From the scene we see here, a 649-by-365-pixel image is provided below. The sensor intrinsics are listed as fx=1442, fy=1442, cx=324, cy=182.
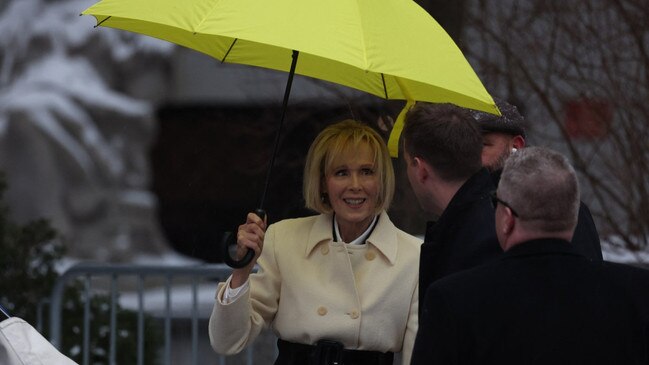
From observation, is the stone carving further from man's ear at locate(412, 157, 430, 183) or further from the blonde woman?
man's ear at locate(412, 157, 430, 183)

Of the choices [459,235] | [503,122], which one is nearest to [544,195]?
[459,235]

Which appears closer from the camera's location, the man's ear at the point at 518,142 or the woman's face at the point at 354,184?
the woman's face at the point at 354,184

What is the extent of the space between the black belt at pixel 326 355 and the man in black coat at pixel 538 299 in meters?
1.04

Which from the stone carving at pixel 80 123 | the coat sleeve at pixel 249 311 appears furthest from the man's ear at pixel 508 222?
the stone carving at pixel 80 123

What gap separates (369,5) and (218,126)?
5407 millimetres

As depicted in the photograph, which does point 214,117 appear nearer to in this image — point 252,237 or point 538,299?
point 252,237

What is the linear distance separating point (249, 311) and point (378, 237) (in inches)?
19.1

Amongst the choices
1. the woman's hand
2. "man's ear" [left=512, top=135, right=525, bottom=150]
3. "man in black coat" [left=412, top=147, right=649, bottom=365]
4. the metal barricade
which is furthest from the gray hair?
the metal barricade

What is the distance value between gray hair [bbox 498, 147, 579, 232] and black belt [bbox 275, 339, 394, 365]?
1.14m

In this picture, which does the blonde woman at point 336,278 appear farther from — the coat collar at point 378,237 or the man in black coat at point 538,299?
the man in black coat at point 538,299

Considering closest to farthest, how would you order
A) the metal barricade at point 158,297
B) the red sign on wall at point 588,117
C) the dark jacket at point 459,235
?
the dark jacket at point 459,235, the metal barricade at point 158,297, the red sign on wall at point 588,117

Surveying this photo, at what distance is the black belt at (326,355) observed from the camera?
14.5 feet

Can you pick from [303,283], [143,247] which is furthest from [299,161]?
[143,247]

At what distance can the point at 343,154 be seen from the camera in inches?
180
